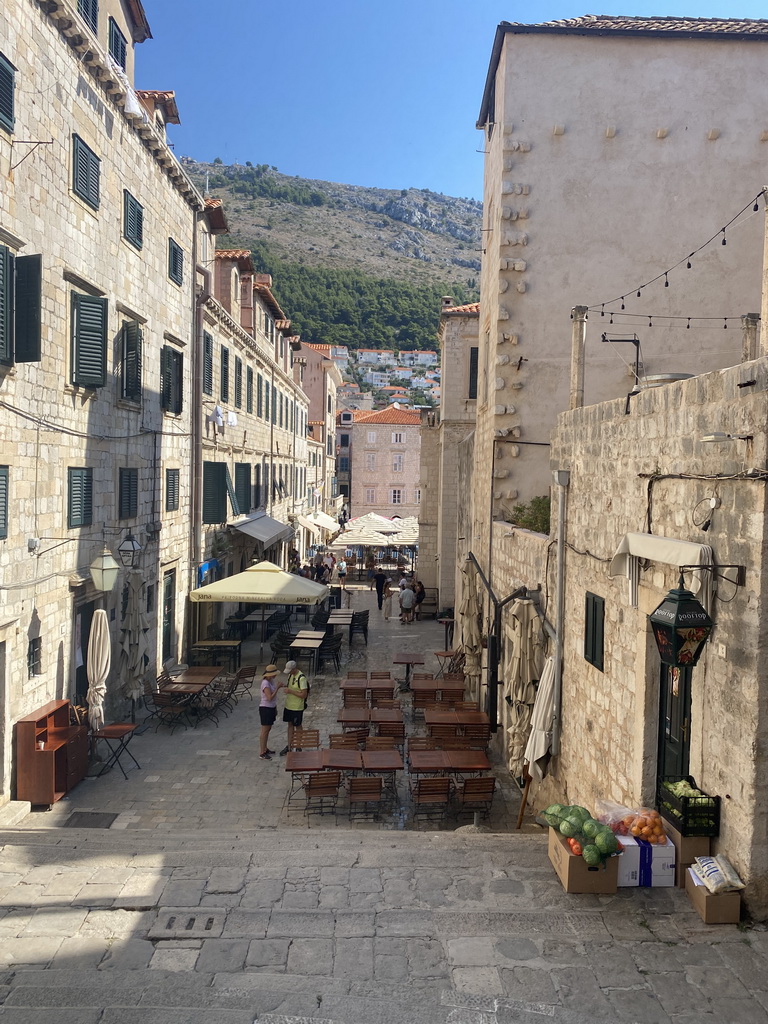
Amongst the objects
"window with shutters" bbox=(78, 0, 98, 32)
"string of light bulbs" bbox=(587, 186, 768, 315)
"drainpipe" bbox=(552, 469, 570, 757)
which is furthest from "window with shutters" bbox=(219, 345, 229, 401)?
"drainpipe" bbox=(552, 469, 570, 757)

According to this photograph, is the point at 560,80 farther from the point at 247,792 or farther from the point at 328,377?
the point at 328,377

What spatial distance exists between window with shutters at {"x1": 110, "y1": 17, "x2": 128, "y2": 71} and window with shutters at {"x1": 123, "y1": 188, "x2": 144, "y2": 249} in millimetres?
2491

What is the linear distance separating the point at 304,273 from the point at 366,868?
127837mm

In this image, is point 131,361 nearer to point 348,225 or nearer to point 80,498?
point 80,498

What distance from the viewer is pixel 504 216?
49.5 feet

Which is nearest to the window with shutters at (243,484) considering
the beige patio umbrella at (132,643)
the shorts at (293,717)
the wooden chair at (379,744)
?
the beige patio umbrella at (132,643)

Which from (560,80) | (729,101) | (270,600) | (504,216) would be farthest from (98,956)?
(729,101)

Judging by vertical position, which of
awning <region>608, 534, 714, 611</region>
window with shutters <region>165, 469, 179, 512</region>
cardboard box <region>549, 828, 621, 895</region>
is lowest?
cardboard box <region>549, 828, 621, 895</region>

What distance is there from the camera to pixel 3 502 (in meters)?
10.3

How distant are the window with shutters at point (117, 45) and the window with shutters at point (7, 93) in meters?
4.97

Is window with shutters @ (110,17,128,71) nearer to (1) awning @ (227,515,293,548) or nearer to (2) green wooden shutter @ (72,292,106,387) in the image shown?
(2) green wooden shutter @ (72,292,106,387)

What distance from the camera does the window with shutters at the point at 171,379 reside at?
57.5ft

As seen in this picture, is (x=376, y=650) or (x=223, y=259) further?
(x=223, y=259)

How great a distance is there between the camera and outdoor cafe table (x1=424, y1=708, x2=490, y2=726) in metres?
12.9
